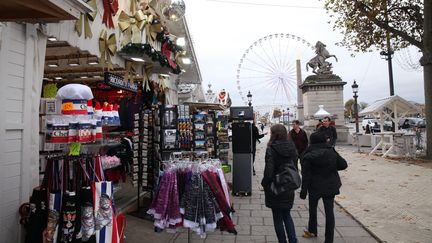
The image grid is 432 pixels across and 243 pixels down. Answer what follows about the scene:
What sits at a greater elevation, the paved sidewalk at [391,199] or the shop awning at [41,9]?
the shop awning at [41,9]

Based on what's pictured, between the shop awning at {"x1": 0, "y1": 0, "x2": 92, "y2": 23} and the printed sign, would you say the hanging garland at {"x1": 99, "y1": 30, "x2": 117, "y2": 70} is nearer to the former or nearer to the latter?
the printed sign

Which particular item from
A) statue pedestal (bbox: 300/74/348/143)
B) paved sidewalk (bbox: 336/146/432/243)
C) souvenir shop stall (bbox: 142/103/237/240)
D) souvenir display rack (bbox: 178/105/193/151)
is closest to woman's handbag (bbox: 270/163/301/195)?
souvenir shop stall (bbox: 142/103/237/240)

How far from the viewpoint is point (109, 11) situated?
233 inches

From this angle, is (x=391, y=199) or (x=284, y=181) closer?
(x=284, y=181)

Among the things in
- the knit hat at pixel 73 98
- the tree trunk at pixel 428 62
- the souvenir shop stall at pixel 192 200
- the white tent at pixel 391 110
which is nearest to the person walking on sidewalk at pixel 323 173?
the souvenir shop stall at pixel 192 200

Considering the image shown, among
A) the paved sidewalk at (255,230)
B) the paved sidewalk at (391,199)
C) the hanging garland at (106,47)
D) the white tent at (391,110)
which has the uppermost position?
the hanging garland at (106,47)

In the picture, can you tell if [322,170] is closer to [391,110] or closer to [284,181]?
[284,181]

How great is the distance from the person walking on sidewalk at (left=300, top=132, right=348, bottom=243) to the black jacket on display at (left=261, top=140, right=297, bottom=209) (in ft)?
1.51

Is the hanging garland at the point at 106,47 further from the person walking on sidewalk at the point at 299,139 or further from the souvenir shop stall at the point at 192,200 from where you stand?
the person walking on sidewalk at the point at 299,139

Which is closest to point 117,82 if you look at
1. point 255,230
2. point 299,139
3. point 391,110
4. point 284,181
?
point 255,230

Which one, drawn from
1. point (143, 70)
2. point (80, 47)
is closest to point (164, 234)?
point (80, 47)

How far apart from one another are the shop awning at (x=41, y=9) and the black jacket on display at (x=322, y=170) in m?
3.44

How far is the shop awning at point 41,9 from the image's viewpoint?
296 cm

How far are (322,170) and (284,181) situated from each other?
0.78m
